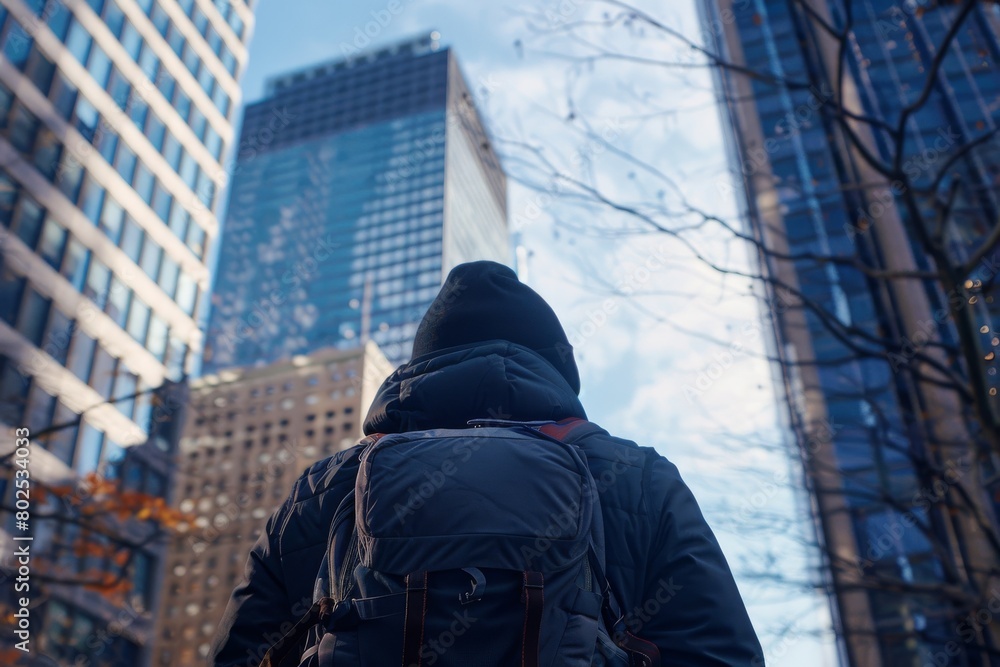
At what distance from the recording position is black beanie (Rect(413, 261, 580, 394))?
2252 millimetres

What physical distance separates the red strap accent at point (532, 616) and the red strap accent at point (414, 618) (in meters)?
0.19

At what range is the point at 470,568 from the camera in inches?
62.7

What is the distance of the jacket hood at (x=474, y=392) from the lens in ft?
6.50

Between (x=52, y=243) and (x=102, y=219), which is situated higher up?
(x=102, y=219)

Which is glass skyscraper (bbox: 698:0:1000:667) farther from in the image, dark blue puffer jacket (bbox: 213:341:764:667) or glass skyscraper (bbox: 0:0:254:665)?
glass skyscraper (bbox: 0:0:254:665)

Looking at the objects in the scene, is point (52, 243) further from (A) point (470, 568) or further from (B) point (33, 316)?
(A) point (470, 568)

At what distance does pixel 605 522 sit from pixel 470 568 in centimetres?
39

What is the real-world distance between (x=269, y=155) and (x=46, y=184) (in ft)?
339

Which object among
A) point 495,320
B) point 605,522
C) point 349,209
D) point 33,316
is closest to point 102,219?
point 33,316

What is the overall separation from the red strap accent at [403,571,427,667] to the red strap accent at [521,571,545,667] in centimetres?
19

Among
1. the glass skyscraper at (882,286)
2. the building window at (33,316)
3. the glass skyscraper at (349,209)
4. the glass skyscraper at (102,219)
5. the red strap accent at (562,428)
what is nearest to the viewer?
the red strap accent at (562,428)

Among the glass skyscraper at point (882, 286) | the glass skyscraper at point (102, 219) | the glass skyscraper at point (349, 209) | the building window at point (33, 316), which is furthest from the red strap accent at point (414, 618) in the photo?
the glass skyscraper at point (349, 209)

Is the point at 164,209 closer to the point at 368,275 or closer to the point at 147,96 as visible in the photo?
the point at 147,96

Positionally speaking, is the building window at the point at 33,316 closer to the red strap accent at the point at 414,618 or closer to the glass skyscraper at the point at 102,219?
the glass skyscraper at the point at 102,219
